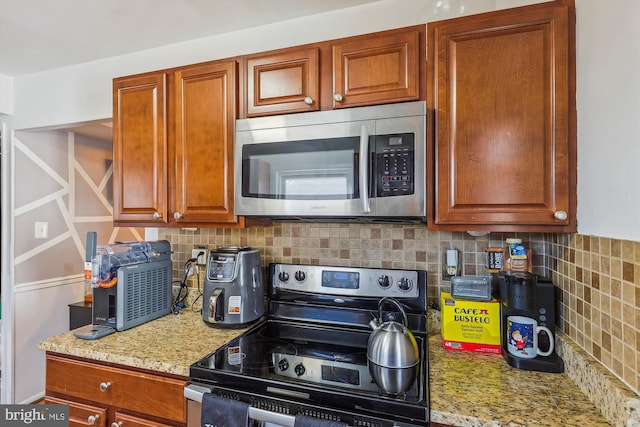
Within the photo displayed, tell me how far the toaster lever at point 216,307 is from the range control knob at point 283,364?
40 cm

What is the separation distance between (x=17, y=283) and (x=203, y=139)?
2.13 m

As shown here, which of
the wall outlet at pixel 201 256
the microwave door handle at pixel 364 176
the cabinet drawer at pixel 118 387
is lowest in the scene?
the cabinet drawer at pixel 118 387

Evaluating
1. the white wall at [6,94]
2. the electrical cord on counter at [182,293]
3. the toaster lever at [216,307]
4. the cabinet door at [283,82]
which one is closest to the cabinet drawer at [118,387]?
the toaster lever at [216,307]

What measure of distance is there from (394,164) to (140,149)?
4.06 feet

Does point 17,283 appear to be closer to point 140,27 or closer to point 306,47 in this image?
point 140,27

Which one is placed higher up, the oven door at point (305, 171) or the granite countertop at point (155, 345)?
the oven door at point (305, 171)

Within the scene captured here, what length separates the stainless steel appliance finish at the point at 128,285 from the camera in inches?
56.4

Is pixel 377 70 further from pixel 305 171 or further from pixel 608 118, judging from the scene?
pixel 608 118

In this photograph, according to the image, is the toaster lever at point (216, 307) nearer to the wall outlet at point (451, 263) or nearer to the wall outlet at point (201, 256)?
the wall outlet at point (201, 256)

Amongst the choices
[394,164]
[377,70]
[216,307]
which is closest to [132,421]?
[216,307]

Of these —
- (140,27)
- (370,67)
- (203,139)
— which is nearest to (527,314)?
(370,67)

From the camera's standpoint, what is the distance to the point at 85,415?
129 centimetres

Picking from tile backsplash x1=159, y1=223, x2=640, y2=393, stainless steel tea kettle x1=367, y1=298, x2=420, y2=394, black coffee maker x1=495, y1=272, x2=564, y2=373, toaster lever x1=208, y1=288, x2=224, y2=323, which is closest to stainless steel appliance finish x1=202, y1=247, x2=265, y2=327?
toaster lever x1=208, y1=288, x2=224, y2=323

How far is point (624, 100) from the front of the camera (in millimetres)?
830
